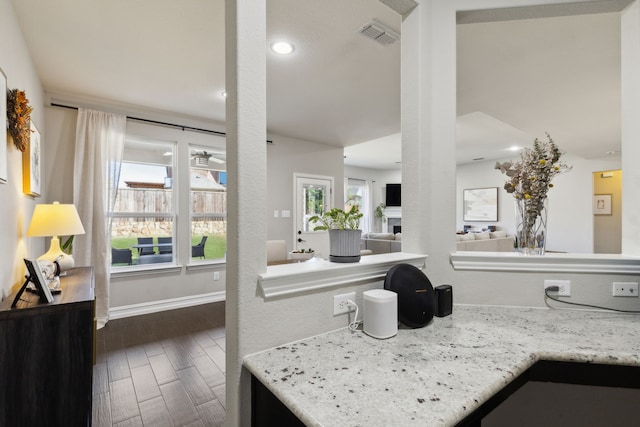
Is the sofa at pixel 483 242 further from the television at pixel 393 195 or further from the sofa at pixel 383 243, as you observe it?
the television at pixel 393 195

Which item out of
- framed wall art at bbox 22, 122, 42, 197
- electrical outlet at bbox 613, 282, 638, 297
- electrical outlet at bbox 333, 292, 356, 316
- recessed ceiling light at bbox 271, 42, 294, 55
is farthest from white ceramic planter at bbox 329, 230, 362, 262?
framed wall art at bbox 22, 122, 42, 197

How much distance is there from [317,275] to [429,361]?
468 millimetres

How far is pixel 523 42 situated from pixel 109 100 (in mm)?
4249

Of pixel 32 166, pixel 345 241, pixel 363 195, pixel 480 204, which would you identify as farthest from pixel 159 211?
pixel 480 204

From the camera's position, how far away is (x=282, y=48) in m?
2.44

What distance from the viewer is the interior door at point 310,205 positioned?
209 inches

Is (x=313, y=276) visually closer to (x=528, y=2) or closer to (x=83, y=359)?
(x=83, y=359)

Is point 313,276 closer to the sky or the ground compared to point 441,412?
closer to the sky

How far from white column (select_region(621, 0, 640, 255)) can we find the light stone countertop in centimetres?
43

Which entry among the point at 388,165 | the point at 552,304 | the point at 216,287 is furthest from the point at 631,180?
the point at 388,165

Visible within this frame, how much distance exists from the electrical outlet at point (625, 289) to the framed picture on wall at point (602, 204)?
7.97 metres

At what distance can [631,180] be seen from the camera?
1476 millimetres

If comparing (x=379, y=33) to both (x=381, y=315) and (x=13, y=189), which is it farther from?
(x=13, y=189)

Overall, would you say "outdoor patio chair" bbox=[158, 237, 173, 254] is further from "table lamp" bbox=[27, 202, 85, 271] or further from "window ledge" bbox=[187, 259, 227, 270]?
"table lamp" bbox=[27, 202, 85, 271]
